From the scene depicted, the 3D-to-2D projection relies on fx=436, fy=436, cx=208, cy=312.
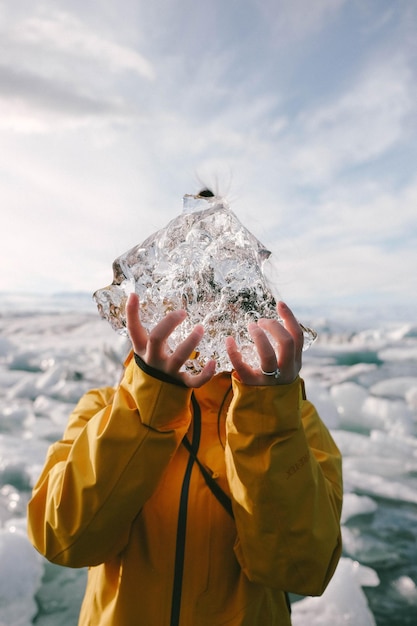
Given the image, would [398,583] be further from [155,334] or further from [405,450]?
[155,334]

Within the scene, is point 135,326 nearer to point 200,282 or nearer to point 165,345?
point 165,345

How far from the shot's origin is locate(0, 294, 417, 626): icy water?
216cm

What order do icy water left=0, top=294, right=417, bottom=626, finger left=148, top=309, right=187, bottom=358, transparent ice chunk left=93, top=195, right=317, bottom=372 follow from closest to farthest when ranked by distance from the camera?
finger left=148, top=309, right=187, bottom=358 < transparent ice chunk left=93, top=195, right=317, bottom=372 < icy water left=0, top=294, right=417, bottom=626

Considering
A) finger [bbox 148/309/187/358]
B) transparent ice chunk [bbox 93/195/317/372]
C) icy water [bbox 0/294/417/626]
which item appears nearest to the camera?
finger [bbox 148/309/187/358]

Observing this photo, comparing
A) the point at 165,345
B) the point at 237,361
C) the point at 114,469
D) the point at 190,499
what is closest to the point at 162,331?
the point at 165,345

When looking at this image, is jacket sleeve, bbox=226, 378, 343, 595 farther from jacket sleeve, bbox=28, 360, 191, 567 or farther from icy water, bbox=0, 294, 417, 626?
icy water, bbox=0, 294, 417, 626

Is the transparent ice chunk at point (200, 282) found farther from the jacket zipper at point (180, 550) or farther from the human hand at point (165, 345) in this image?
the jacket zipper at point (180, 550)

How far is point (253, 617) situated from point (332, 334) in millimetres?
8569

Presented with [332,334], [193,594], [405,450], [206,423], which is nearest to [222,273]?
[206,423]

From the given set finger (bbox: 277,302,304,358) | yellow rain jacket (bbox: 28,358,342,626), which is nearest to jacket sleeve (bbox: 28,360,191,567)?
yellow rain jacket (bbox: 28,358,342,626)

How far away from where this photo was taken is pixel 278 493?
2.98 feet

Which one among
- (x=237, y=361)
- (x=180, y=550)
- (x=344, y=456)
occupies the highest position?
(x=237, y=361)

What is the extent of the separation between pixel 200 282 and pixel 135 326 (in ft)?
0.64

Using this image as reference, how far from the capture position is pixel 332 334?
9.23 m
